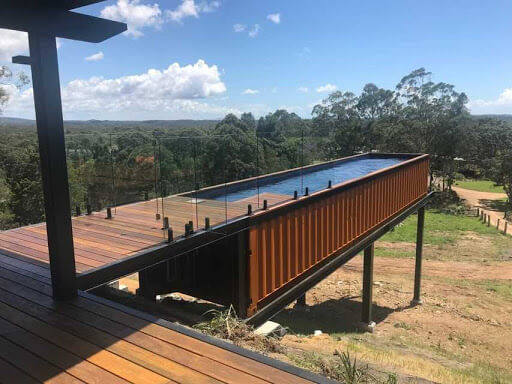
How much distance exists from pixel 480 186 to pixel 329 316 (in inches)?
1580

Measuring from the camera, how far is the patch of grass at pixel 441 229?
20.9 metres

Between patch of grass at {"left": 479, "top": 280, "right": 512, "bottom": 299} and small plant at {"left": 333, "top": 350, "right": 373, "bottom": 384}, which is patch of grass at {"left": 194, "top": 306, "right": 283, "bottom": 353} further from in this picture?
patch of grass at {"left": 479, "top": 280, "right": 512, "bottom": 299}

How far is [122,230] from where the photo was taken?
5.15 m

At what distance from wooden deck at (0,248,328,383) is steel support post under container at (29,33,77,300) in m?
0.29

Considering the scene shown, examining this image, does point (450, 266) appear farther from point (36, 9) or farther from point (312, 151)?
point (36, 9)

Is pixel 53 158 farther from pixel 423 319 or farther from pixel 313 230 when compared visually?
pixel 423 319

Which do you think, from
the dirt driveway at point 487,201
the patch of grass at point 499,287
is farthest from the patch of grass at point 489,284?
the dirt driveway at point 487,201

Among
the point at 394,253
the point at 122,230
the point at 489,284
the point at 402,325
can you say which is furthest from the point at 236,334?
the point at 394,253

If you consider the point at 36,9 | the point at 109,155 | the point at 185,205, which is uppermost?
the point at 36,9

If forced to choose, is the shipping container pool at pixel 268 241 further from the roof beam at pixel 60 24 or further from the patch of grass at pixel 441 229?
the patch of grass at pixel 441 229

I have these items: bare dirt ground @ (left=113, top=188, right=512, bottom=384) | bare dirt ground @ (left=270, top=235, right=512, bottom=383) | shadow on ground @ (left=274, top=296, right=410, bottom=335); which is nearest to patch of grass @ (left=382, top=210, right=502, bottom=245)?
bare dirt ground @ (left=113, top=188, right=512, bottom=384)

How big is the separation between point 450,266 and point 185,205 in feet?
47.7

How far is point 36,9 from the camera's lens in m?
3.22

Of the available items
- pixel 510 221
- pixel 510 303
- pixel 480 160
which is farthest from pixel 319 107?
pixel 510 303
